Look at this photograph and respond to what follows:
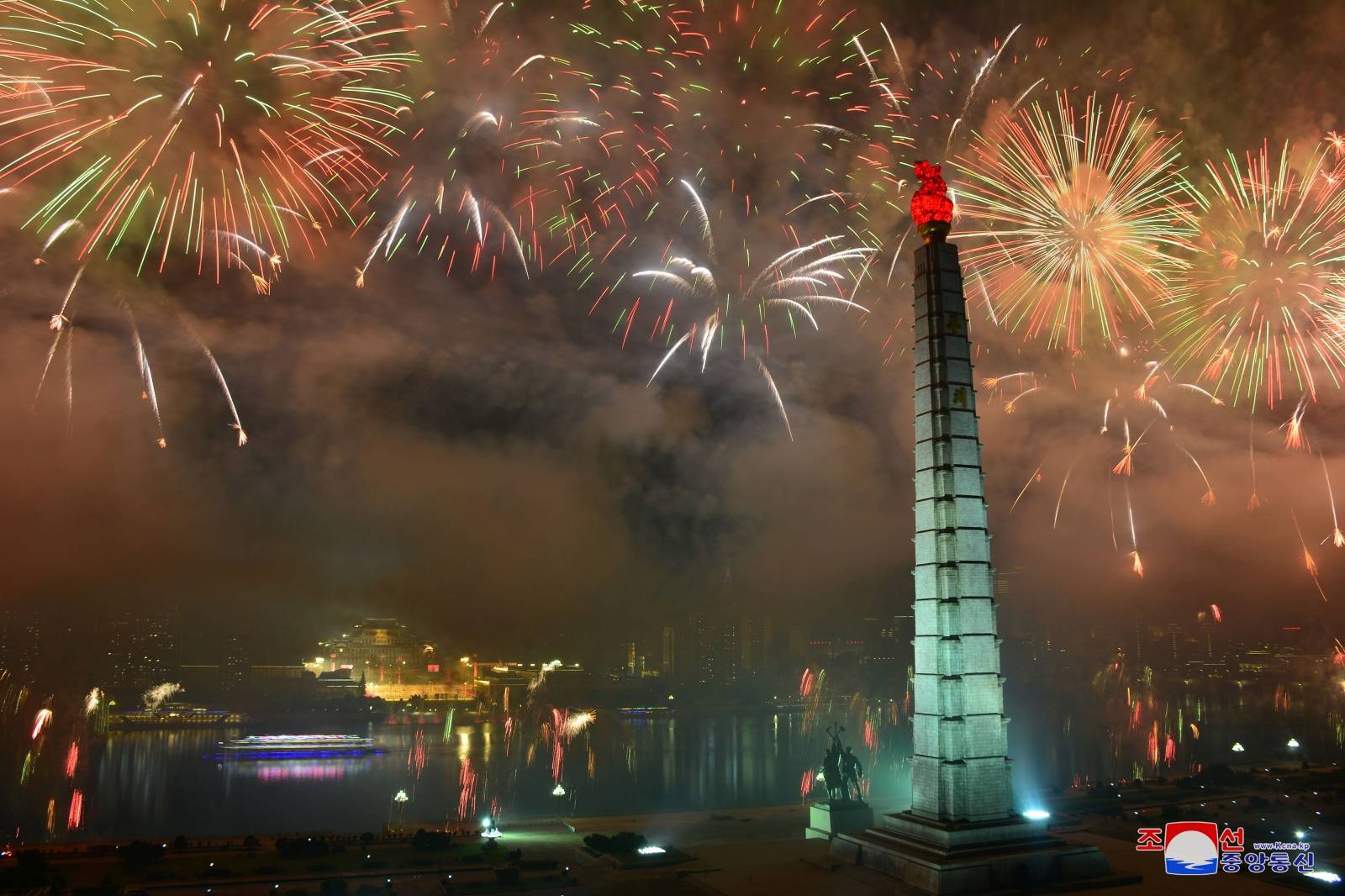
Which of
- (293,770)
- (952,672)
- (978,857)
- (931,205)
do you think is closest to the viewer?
(978,857)

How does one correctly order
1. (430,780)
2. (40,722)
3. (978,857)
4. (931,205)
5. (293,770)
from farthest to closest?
1. (40,722)
2. (293,770)
3. (430,780)
4. (931,205)
5. (978,857)

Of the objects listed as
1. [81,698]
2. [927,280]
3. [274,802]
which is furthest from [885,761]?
[81,698]

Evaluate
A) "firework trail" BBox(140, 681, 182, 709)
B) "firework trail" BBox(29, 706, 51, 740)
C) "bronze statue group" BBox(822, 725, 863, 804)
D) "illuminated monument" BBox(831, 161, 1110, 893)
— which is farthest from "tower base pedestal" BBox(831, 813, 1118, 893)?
"firework trail" BBox(140, 681, 182, 709)

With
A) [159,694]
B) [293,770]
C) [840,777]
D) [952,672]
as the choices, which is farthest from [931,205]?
[159,694]

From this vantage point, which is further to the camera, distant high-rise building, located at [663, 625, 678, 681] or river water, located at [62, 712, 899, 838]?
distant high-rise building, located at [663, 625, 678, 681]

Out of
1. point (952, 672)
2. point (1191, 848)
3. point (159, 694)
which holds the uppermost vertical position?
point (952, 672)

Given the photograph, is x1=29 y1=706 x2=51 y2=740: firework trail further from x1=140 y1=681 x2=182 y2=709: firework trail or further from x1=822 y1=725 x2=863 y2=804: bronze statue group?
x1=822 y1=725 x2=863 y2=804: bronze statue group

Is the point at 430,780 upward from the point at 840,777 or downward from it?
downward

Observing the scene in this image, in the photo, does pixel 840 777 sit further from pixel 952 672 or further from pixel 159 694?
pixel 159 694

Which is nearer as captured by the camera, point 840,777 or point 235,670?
point 840,777
